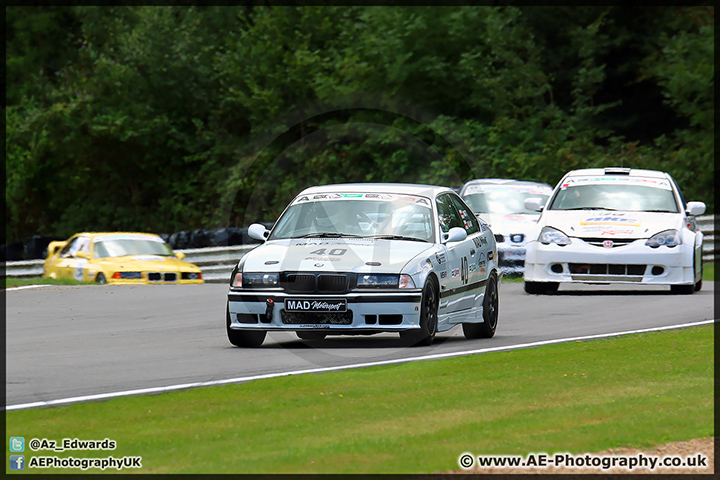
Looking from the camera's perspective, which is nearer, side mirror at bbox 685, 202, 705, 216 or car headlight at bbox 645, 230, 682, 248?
car headlight at bbox 645, 230, 682, 248

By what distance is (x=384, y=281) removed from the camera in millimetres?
11484

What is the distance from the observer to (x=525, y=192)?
2409cm

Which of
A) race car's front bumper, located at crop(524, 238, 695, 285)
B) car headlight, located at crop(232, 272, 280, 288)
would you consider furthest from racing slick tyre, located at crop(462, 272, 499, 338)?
A: race car's front bumper, located at crop(524, 238, 695, 285)

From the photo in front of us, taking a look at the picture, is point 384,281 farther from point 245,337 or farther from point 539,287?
point 539,287

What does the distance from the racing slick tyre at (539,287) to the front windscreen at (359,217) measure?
230 inches

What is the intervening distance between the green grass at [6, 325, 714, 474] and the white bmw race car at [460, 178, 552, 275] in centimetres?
1189

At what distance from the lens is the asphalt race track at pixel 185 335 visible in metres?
9.88

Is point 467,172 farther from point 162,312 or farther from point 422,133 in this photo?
point 162,312

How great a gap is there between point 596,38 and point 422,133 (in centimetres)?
585

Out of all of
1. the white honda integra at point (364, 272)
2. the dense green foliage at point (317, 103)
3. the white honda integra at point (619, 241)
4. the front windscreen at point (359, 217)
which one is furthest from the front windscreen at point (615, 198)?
the dense green foliage at point (317, 103)

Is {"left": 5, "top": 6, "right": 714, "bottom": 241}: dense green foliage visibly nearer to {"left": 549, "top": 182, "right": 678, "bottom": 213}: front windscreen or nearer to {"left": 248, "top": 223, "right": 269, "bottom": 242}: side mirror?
{"left": 549, "top": 182, "right": 678, "bottom": 213}: front windscreen

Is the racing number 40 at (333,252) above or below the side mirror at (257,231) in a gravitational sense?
below

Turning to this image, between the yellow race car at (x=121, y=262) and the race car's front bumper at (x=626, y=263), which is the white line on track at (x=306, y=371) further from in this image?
the yellow race car at (x=121, y=262)

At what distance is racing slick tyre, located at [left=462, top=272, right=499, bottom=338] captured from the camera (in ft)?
42.6
